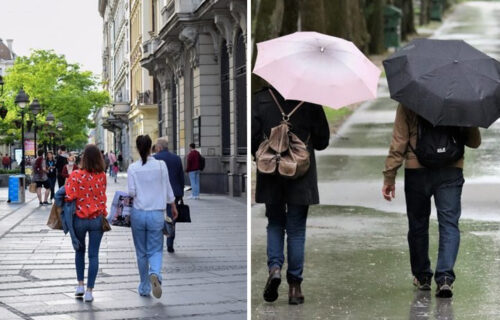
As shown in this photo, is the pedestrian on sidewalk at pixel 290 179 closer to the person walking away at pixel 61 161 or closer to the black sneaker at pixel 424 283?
the black sneaker at pixel 424 283

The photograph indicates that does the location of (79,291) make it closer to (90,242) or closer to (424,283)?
(90,242)

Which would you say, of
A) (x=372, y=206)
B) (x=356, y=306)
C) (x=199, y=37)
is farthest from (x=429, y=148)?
(x=372, y=206)

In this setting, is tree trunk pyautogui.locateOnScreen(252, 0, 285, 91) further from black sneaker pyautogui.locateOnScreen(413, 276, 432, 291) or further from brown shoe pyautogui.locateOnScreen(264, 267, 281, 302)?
brown shoe pyautogui.locateOnScreen(264, 267, 281, 302)

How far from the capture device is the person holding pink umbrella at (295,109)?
606 centimetres

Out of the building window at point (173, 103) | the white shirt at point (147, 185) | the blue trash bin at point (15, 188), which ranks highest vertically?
the building window at point (173, 103)

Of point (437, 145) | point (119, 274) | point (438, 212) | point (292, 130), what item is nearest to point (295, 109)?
point (292, 130)

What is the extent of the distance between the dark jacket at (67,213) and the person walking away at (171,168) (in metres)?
0.77

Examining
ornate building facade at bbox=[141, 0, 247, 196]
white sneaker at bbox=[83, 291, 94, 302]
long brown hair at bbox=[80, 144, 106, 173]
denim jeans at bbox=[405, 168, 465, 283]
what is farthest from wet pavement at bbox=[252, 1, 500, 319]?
long brown hair at bbox=[80, 144, 106, 173]

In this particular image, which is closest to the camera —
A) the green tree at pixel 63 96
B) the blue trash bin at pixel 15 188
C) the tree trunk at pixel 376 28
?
the green tree at pixel 63 96

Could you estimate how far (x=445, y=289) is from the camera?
6504mm

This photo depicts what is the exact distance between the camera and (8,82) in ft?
24.2

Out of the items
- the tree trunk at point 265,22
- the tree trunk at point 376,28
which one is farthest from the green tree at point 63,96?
the tree trunk at point 376,28

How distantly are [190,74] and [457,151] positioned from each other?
1.74 meters

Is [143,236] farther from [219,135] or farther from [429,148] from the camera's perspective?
[429,148]
